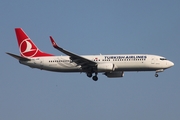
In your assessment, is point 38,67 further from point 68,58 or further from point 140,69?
point 140,69

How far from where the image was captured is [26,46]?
7925cm

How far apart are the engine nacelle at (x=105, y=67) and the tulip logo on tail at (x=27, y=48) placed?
39.7ft

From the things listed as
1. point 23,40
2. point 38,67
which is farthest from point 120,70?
point 23,40

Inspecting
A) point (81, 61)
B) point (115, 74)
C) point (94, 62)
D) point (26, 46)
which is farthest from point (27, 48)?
point (115, 74)

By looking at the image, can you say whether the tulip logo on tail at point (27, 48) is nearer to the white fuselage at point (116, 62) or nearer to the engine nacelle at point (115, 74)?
the white fuselage at point (116, 62)

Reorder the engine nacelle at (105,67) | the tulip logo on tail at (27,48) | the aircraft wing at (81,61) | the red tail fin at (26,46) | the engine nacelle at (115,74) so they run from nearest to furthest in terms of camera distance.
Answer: the aircraft wing at (81,61)
the engine nacelle at (105,67)
the engine nacelle at (115,74)
the red tail fin at (26,46)
the tulip logo on tail at (27,48)

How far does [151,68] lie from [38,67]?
18113 millimetres

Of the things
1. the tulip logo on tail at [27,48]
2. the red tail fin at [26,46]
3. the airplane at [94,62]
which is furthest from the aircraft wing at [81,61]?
the tulip logo on tail at [27,48]

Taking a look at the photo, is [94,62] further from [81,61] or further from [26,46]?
[26,46]

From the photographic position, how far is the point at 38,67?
75.9m

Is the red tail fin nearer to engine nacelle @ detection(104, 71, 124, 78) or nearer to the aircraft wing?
the aircraft wing

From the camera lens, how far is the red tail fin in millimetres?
77812

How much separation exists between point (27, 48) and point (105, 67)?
15.0m

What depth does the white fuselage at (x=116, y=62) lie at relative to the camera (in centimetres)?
7194
